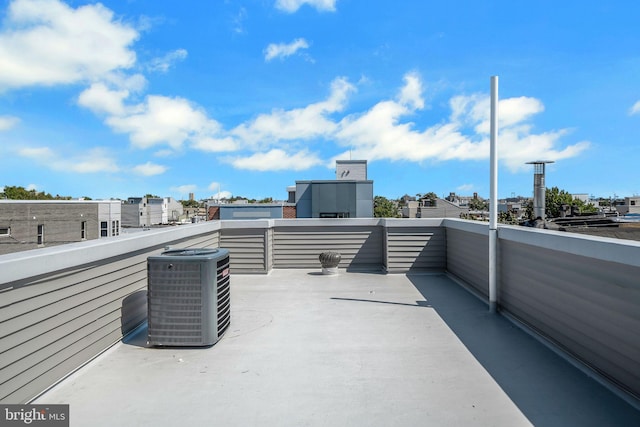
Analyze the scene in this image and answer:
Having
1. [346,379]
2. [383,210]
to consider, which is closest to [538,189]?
[346,379]

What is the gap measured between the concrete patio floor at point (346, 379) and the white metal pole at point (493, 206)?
1.05ft

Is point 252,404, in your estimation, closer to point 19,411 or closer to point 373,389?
point 373,389

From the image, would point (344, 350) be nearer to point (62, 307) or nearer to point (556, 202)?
point (62, 307)

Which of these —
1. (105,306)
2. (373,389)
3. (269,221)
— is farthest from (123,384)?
(269,221)

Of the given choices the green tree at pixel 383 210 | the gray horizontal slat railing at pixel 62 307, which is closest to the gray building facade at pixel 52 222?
the gray horizontal slat railing at pixel 62 307

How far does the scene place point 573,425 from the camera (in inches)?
87.0

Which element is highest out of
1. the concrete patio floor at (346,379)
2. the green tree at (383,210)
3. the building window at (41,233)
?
the green tree at (383,210)

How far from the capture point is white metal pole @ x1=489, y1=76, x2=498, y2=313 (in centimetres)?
456

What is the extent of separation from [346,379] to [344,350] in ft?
1.90

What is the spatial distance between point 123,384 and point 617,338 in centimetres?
353

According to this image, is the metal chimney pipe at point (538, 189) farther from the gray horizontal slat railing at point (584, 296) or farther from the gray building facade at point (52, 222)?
the gray building facade at point (52, 222)

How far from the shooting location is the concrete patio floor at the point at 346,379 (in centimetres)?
233

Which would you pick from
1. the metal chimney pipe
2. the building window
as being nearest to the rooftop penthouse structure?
the metal chimney pipe

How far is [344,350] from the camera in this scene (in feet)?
11.2
